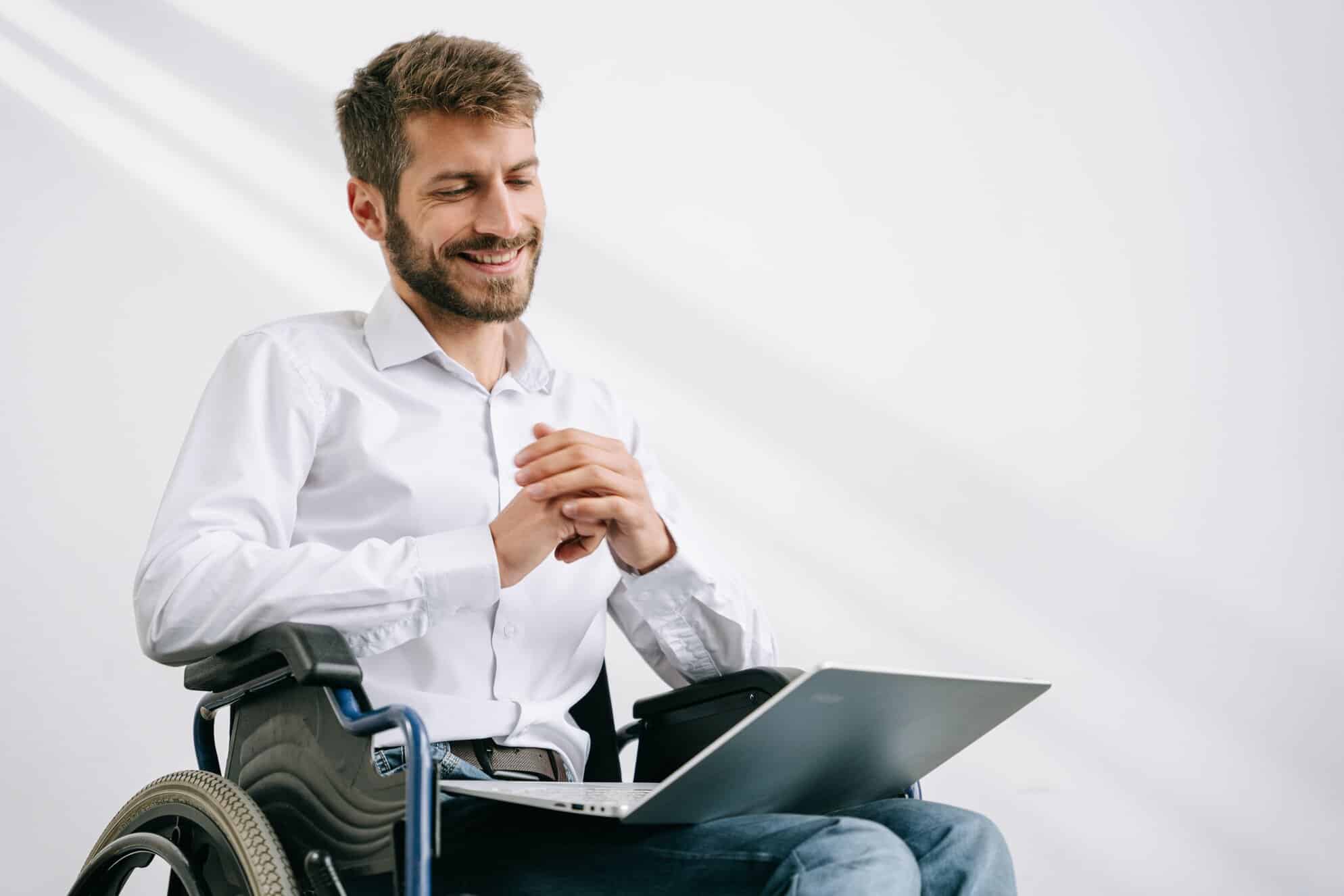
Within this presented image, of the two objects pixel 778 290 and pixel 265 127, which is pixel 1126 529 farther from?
pixel 265 127

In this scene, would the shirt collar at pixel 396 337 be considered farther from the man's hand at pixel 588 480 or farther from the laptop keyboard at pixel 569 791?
the laptop keyboard at pixel 569 791

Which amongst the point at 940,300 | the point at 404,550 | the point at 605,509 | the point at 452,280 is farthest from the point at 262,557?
the point at 940,300

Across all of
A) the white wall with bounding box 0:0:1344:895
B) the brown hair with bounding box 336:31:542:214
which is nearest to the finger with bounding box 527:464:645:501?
the brown hair with bounding box 336:31:542:214

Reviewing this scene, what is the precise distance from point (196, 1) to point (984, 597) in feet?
6.93

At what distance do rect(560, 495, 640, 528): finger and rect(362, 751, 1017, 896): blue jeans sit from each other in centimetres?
32

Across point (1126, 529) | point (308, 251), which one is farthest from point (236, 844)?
point (1126, 529)

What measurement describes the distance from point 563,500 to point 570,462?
4cm

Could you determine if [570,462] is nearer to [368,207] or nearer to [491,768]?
[491,768]

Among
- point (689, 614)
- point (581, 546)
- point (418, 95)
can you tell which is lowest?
point (689, 614)

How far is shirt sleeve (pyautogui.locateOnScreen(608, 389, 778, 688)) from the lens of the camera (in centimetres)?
153

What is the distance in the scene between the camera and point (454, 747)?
1.41m

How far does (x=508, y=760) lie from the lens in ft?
4.70

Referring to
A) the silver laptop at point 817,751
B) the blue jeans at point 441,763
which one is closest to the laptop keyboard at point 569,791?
the silver laptop at point 817,751

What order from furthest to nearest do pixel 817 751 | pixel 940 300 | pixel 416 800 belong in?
pixel 940 300
pixel 817 751
pixel 416 800
